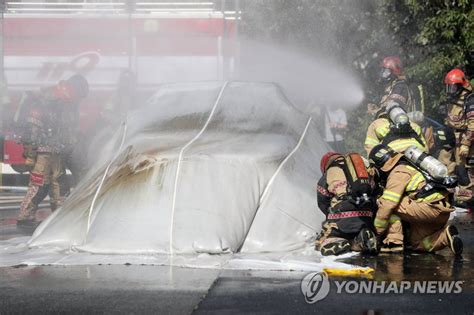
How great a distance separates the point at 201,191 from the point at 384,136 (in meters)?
1.61

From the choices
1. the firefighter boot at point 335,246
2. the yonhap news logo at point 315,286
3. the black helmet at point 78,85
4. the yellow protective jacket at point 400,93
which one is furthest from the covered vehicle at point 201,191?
the black helmet at point 78,85

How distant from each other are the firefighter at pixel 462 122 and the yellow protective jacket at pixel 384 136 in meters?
3.20

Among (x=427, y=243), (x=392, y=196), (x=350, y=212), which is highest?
(x=392, y=196)

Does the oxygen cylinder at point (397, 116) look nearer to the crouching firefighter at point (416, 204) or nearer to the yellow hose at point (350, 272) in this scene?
the crouching firefighter at point (416, 204)

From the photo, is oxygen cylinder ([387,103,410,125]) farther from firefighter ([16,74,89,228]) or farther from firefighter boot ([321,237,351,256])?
firefighter ([16,74,89,228])

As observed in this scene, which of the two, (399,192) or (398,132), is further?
(398,132)

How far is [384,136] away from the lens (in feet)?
26.0

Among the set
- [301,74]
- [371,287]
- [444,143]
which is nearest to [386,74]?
[444,143]

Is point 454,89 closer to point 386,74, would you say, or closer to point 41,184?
point 386,74

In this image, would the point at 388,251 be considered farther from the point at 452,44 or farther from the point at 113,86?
the point at 113,86

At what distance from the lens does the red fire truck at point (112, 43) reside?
14.9 m

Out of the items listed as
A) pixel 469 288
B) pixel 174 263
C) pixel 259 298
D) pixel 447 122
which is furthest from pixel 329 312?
pixel 447 122

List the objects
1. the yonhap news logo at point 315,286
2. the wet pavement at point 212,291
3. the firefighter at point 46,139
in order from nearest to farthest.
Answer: the wet pavement at point 212,291 < the yonhap news logo at point 315,286 < the firefighter at point 46,139

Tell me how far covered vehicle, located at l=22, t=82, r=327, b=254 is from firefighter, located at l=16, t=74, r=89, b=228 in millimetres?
1950
